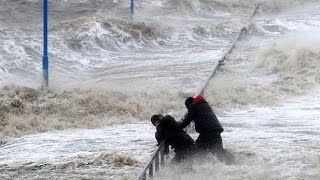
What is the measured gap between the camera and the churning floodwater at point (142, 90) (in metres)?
10.1

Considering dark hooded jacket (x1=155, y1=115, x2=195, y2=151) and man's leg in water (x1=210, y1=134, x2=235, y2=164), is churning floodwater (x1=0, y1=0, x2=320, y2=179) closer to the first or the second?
man's leg in water (x1=210, y1=134, x2=235, y2=164)

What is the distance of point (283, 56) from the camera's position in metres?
19.6

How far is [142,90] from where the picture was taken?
615 inches

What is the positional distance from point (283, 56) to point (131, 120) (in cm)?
792

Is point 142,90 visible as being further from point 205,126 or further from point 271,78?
point 205,126

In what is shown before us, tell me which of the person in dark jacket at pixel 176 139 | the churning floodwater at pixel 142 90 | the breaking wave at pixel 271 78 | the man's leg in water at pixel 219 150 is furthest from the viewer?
the breaking wave at pixel 271 78

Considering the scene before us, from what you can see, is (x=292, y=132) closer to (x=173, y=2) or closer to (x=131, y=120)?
(x=131, y=120)

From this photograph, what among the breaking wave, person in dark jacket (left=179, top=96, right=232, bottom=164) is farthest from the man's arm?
the breaking wave

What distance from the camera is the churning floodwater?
10051 millimetres

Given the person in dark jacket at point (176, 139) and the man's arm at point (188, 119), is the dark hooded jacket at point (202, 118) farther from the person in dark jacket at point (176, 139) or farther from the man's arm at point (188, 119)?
the person in dark jacket at point (176, 139)

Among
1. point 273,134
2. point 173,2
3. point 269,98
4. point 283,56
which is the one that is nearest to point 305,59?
point 283,56

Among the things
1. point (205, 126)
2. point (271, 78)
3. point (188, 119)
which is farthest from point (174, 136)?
point (271, 78)

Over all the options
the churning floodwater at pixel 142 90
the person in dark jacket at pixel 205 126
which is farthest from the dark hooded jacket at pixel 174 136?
the churning floodwater at pixel 142 90

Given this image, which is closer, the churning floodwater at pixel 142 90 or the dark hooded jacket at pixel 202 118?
the dark hooded jacket at pixel 202 118
